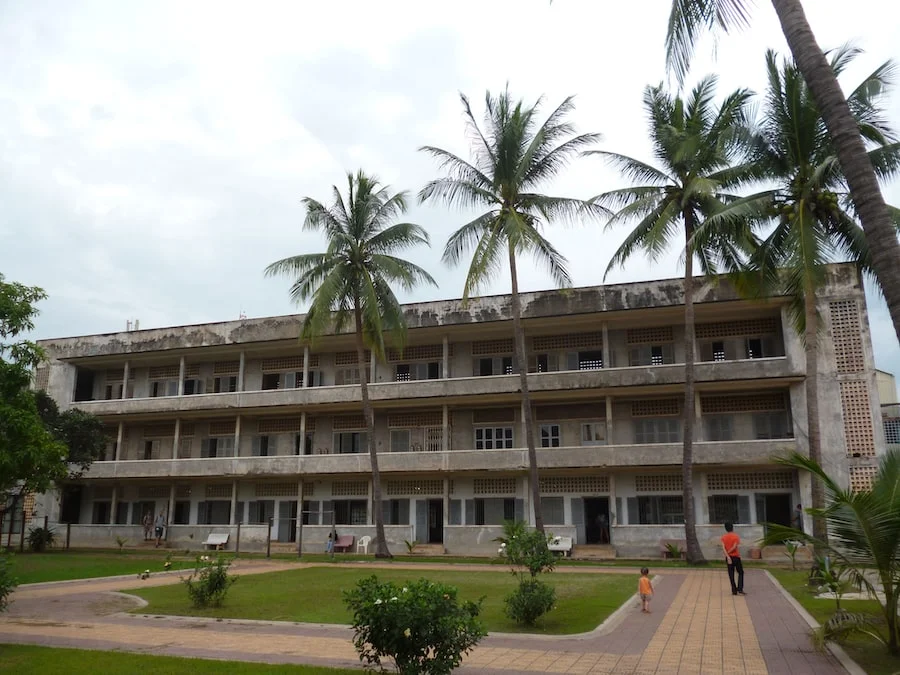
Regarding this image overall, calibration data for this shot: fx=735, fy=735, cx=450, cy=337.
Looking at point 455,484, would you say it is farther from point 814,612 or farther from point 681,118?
point 814,612

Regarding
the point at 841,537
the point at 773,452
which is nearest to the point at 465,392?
the point at 773,452

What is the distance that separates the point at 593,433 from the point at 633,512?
336cm

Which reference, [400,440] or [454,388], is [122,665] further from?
[400,440]

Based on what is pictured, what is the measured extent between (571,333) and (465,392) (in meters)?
5.07

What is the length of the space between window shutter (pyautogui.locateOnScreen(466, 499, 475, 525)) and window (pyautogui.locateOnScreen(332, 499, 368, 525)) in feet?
14.9

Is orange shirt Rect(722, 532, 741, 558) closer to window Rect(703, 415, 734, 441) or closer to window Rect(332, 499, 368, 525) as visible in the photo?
window Rect(703, 415, 734, 441)

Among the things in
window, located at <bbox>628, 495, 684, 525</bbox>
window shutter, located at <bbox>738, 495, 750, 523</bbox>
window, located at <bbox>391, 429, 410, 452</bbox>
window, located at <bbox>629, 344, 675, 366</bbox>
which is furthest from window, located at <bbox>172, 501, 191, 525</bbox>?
window shutter, located at <bbox>738, 495, 750, 523</bbox>

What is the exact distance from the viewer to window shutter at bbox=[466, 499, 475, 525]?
29766 millimetres

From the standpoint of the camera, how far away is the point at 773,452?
2556cm

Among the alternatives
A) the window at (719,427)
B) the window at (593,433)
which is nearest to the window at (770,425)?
the window at (719,427)

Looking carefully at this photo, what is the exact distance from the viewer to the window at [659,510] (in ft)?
90.2

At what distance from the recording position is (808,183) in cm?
1728

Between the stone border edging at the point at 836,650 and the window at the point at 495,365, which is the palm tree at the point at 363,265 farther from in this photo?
the stone border edging at the point at 836,650

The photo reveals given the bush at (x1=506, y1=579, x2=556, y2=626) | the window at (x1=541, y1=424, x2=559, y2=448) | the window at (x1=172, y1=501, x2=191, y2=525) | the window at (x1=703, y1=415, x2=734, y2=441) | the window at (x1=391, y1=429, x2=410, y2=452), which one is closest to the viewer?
the bush at (x1=506, y1=579, x2=556, y2=626)
